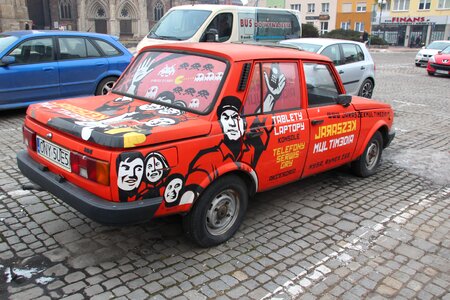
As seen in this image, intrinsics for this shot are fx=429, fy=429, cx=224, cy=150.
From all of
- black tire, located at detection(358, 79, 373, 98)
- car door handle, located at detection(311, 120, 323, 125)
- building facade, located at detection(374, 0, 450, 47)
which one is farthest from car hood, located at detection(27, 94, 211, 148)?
building facade, located at detection(374, 0, 450, 47)

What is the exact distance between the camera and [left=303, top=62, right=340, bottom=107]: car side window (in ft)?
15.0

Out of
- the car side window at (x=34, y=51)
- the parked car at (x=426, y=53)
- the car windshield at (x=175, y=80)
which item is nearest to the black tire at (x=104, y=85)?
the car side window at (x=34, y=51)

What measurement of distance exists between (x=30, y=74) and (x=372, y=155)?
630 cm

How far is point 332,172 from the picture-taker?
20.0 feet

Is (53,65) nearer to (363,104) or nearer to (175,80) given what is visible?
(175,80)

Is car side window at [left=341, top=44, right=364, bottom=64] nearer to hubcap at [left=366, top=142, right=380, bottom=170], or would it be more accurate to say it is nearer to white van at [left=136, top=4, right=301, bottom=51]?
white van at [left=136, top=4, right=301, bottom=51]

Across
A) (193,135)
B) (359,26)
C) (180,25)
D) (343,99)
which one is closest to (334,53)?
(180,25)

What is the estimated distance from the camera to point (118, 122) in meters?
3.40

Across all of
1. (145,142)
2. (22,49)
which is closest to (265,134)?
(145,142)

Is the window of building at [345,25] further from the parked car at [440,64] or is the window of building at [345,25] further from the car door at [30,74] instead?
the car door at [30,74]

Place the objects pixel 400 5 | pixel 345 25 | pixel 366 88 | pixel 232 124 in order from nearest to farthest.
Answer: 1. pixel 232 124
2. pixel 366 88
3. pixel 400 5
4. pixel 345 25

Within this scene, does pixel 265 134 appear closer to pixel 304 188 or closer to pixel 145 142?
pixel 145 142

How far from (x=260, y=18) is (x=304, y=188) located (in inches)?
361

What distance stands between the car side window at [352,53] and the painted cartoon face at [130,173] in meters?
8.54
